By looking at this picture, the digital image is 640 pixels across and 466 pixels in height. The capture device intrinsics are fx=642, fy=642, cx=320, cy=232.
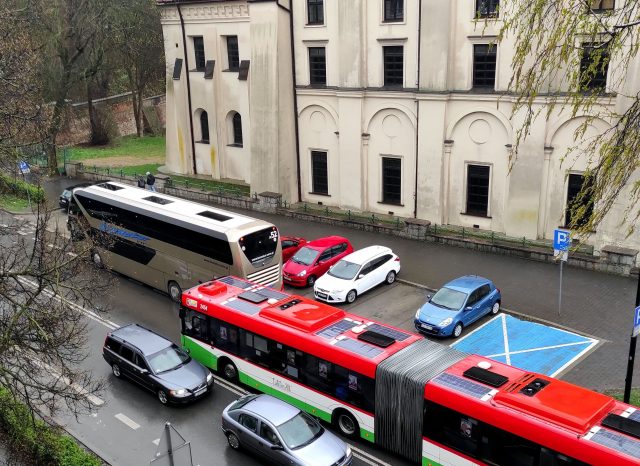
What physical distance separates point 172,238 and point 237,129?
735 inches

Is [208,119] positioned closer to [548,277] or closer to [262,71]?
[262,71]

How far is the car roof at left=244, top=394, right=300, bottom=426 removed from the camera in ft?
47.1

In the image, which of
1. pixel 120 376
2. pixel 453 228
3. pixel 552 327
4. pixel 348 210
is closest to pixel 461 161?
pixel 453 228

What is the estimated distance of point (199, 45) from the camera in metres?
40.6

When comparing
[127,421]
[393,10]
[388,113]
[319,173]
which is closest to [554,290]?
[388,113]

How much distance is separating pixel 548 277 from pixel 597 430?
1421cm

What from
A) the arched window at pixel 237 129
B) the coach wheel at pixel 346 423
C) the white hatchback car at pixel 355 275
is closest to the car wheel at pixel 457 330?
the white hatchback car at pixel 355 275

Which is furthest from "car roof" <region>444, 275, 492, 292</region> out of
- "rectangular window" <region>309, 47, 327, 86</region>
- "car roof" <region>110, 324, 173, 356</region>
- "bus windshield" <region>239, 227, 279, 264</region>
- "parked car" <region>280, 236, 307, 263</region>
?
"rectangular window" <region>309, 47, 327, 86</region>

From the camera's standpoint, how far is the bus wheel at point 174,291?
23.8 metres

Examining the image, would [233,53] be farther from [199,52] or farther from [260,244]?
[260,244]

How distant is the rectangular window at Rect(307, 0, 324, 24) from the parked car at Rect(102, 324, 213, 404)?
20.6 m

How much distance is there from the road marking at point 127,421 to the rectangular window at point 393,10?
22.0 metres

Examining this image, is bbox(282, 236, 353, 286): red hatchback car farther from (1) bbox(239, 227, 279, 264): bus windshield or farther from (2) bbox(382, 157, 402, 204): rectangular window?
(2) bbox(382, 157, 402, 204): rectangular window

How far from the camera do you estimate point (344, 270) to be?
940 inches
